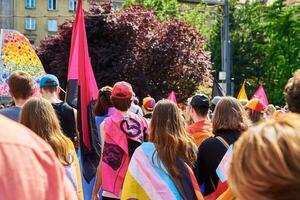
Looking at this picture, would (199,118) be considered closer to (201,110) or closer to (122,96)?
(201,110)

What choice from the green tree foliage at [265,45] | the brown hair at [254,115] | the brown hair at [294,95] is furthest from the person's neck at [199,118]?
the green tree foliage at [265,45]

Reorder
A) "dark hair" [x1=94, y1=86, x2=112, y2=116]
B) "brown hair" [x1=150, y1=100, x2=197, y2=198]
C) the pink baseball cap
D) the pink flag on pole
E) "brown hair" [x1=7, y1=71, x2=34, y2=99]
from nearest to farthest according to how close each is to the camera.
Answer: "brown hair" [x1=150, y1=100, x2=197, y2=198]
"brown hair" [x1=7, y1=71, x2=34, y2=99]
the pink baseball cap
the pink flag on pole
"dark hair" [x1=94, y1=86, x2=112, y2=116]

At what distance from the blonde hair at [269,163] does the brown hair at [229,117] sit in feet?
9.97

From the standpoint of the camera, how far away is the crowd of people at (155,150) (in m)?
1.34

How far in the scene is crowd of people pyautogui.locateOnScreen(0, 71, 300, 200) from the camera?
Answer: 1340 millimetres

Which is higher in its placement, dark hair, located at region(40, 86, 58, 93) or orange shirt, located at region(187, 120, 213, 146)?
dark hair, located at region(40, 86, 58, 93)

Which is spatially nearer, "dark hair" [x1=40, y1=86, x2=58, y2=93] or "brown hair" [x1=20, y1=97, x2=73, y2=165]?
"brown hair" [x1=20, y1=97, x2=73, y2=165]

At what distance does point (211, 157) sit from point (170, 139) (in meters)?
0.50

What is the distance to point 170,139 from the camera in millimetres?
4203

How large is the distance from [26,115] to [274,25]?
27.2 meters

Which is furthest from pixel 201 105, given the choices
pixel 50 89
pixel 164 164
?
pixel 50 89

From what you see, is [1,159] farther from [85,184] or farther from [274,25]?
[274,25]

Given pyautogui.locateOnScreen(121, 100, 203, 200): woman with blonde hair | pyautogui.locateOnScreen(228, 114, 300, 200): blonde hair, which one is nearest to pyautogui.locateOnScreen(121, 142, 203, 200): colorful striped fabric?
pyautogui.locateOnScreen(121, 100, 203, 200): woman with blonde hair

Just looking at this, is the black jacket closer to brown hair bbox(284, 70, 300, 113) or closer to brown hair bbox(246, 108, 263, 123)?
brown hair bbox(246, 108, 263, 123)
